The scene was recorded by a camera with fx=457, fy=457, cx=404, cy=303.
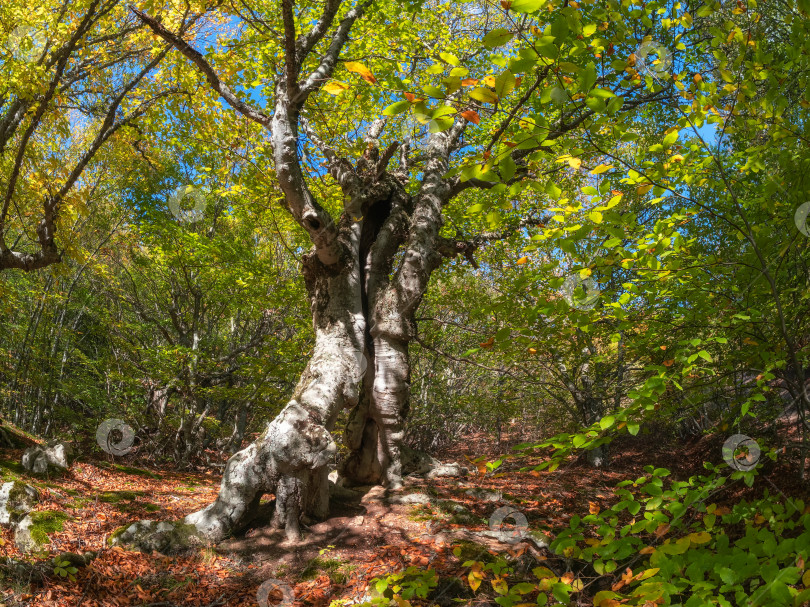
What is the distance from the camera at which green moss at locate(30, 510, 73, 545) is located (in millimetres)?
3507

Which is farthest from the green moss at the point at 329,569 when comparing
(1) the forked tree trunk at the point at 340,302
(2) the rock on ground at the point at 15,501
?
(2) the rock on ground at the point at 15,501

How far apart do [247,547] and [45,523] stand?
5.33 feet

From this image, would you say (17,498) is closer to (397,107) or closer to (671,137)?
(397,107)

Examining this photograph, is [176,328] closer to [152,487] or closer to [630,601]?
[152,487]

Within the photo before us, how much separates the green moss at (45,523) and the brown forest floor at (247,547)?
7 centimetres

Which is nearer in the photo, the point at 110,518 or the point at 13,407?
the point at 110,518

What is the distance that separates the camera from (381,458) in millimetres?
5500

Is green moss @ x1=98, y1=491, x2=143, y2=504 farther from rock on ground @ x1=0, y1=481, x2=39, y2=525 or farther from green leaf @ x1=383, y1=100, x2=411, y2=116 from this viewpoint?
green leaf @ x1=383, y1=100, x2=411, y2=116

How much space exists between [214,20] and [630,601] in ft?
26.6

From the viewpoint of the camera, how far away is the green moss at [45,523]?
3.51 metres

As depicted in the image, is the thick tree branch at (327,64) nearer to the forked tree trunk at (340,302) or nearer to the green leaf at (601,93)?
the forked tree trunk at (340,302)

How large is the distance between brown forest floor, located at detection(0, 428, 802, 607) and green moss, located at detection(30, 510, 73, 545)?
0.07 m

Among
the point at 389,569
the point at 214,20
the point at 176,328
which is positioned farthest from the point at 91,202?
the point at 389,569

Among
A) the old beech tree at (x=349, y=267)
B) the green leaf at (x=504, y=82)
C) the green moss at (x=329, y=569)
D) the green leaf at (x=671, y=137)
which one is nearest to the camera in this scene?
the green leaf at (x=504, y=82)
